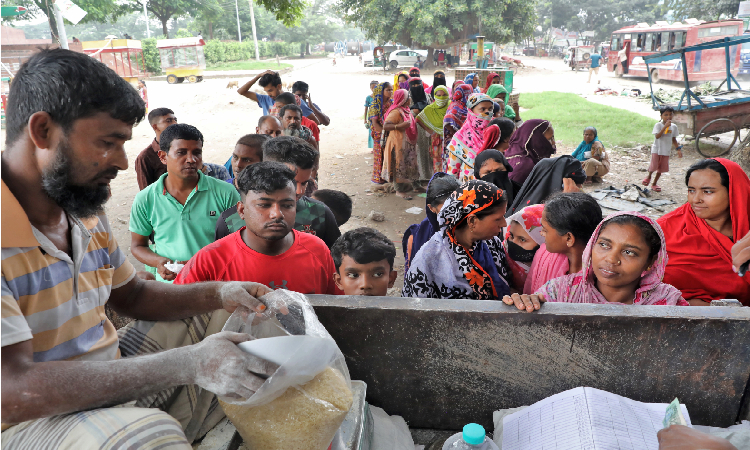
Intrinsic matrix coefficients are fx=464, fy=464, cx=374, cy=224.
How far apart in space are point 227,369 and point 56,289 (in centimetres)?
55

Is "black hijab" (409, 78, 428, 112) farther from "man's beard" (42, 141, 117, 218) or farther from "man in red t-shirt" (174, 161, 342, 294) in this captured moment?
"man's beard" (42, 141, 117, 218)

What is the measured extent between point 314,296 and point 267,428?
2.20 feet

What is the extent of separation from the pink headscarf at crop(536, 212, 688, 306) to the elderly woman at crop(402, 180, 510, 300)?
362 mm

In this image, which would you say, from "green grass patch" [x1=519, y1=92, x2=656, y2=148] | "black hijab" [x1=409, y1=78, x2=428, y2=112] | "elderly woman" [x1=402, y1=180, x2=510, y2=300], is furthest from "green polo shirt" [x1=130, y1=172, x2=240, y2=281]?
"green grass patch" [x1=519, y1=92, x2=656, y2=148]

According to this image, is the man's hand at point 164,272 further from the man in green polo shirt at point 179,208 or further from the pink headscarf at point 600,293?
the pink headscarf at point 600,293

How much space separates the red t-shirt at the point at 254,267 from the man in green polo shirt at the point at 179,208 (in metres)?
0.79

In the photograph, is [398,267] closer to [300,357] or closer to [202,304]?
[202,304]

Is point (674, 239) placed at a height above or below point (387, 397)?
above

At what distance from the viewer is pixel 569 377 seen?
1886mm

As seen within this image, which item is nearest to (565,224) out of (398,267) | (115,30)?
(398,267)

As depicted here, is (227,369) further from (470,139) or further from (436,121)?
(436,121)

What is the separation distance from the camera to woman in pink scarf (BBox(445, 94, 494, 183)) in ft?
18.0

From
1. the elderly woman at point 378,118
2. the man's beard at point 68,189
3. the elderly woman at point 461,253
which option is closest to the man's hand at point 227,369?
the man's beard at point 68,189

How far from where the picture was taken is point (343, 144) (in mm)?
11297
